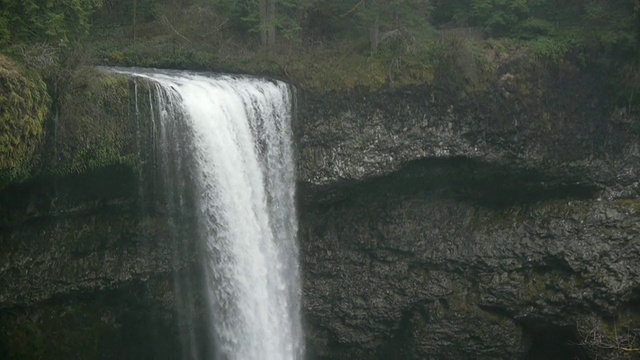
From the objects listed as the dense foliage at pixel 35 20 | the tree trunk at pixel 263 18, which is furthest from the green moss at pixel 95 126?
the tree trunk at pixel 263 18

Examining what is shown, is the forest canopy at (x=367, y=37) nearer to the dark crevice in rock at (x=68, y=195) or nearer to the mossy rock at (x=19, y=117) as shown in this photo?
the mossy rock at (x=19, y=117)

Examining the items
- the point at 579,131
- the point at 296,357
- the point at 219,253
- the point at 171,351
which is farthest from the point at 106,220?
the point at 579,131

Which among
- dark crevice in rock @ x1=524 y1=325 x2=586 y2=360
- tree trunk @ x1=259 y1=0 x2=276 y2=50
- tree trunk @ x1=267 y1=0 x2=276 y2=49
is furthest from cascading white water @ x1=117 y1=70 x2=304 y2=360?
dark crevice in rock @ x1=524 y1=325 x2=586 y2=360

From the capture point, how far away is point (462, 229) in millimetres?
19547

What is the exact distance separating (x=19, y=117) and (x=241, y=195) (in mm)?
5073

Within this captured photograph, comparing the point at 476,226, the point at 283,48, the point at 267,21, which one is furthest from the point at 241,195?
the point at 267,21

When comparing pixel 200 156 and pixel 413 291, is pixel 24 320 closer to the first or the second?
pixel 200 156

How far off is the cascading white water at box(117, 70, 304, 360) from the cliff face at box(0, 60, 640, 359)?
2.95 ft

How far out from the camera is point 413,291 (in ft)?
63.8

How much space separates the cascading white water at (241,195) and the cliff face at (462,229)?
899mm

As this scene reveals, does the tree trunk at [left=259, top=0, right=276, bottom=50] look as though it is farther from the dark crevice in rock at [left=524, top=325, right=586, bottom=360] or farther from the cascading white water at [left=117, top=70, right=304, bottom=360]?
the dark crevice in rock at [left=524, top=325, right=586, bottom=360]

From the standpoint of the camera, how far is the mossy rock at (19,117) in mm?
12133

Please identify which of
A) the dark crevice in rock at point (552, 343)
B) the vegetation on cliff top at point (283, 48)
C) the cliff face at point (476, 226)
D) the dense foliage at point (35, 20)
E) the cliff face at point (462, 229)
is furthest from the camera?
the dark crevice in rock at point (552, 343)

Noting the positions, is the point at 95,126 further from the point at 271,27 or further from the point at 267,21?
the point at 267,21
